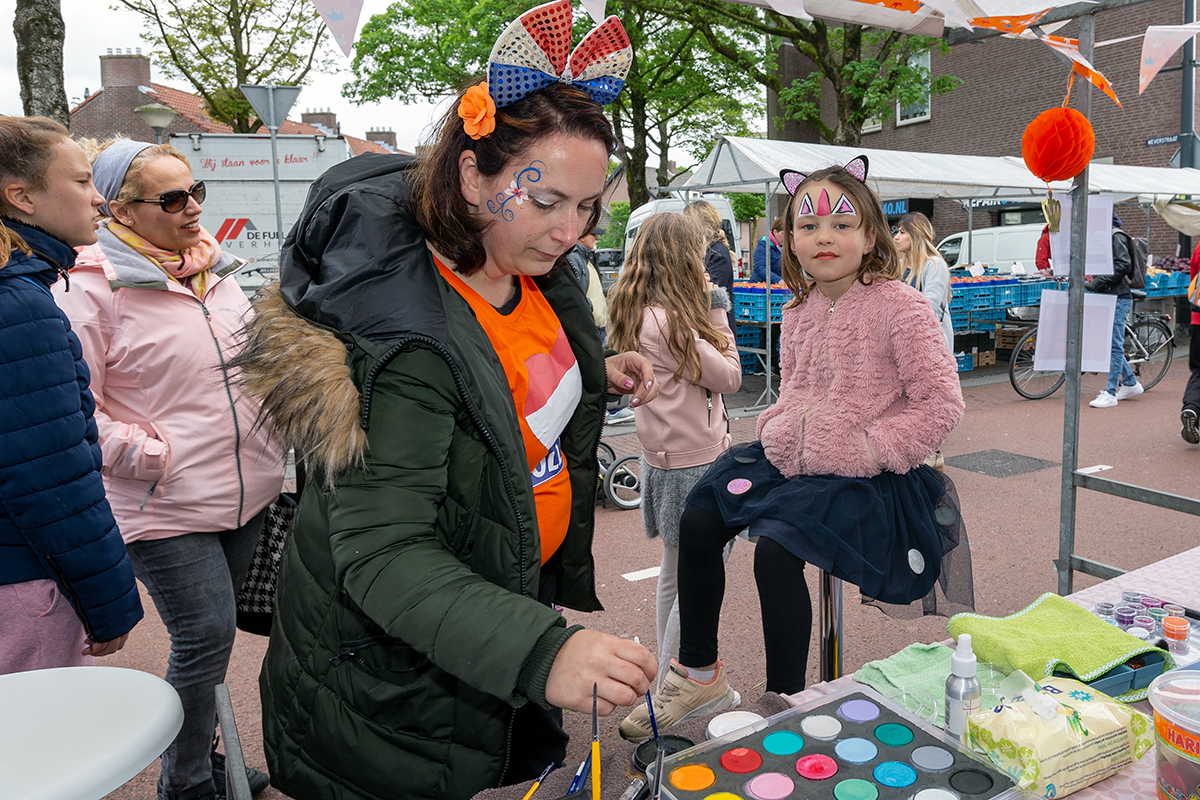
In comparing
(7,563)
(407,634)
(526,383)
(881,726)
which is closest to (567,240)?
(526,383)

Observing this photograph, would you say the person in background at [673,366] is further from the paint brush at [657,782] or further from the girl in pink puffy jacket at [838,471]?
the paint brush at [657,782]

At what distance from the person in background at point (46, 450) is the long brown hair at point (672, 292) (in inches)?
74.9

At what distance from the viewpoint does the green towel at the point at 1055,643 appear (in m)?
1.64

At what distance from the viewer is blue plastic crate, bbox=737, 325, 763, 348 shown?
1112 centimetres

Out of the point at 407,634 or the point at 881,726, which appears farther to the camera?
the point at 881,726

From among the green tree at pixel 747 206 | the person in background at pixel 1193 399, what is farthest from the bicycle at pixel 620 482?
the green tree at pixel 747 206

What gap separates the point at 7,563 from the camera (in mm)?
1884

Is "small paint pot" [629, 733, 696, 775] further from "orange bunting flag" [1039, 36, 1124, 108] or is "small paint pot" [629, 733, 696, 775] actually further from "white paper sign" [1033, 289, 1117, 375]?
"orange bunting flag" [1039, 36, 1124, 108]

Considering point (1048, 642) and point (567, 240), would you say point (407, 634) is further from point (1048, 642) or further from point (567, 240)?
point (1048, 642)

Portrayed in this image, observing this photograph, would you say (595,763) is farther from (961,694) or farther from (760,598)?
(760,598)

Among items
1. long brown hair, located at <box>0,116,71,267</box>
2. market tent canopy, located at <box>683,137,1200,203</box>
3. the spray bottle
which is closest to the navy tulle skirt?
the spray bottle

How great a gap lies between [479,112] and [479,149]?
0.07m

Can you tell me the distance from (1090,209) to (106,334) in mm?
3280

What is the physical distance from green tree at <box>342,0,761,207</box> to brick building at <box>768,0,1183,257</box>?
2254 millimetres
